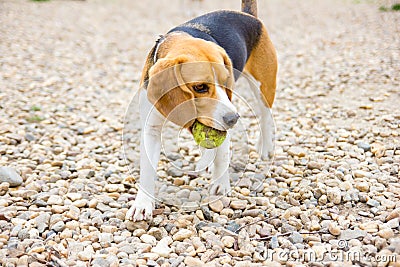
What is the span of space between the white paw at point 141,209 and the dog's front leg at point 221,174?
1.99ft

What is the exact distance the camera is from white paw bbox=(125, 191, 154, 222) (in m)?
3.46

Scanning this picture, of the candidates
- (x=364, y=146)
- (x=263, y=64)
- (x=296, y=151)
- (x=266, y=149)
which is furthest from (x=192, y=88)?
(x=364, y=146)

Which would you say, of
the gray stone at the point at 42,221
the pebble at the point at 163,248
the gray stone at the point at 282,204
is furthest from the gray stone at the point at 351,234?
the gray stone at the point at 42,221

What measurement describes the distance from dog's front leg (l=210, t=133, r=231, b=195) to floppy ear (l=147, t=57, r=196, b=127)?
2.45 ft

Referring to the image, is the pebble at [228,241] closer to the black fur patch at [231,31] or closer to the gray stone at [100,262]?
the gray stone at [100,262]

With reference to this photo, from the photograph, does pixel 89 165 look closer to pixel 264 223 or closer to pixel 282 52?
pixel 264 223

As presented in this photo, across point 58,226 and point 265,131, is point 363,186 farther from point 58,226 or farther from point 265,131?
point 58,226

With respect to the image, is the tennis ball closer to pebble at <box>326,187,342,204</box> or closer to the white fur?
pebble at <box>326,187,342,204</box>

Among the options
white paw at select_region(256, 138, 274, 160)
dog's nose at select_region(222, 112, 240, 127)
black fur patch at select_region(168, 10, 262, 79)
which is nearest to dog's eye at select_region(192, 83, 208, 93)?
Answer: dog's nose at select_region(222, 112, 240, 127)

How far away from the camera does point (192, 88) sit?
121 inches

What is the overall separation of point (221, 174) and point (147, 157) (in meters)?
0.70

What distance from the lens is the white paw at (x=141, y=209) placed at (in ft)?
11.3

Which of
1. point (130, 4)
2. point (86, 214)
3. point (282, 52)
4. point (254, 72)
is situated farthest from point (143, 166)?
point (130, 4)

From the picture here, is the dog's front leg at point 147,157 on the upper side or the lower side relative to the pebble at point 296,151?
upper
